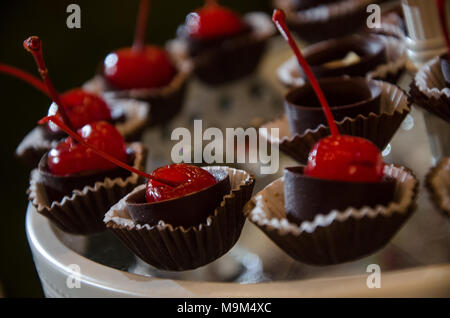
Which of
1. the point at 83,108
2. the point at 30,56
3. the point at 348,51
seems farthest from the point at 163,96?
the point at 30,56

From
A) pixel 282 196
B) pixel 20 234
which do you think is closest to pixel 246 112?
pixel 282 196

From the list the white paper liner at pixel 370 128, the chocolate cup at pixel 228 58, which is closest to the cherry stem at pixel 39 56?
the white paper liner at pixel 370 128

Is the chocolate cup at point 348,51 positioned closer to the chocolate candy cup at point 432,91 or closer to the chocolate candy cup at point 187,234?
the chocolate candy cup at point 432,91

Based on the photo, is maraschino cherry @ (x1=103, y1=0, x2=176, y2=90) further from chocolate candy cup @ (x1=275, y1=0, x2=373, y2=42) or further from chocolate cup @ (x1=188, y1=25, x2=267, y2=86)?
chocolate candy cup @ (x1=275, y1=0, x2=373, y2=42)

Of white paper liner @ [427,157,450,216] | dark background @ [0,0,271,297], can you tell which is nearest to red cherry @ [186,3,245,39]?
white paper liner @ [427,157,450,216]

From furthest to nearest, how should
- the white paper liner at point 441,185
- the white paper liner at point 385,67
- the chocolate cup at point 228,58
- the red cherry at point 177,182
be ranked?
the chocolate cup at point 228,58, the white paper liner at point 385,67, the red cherry at point 177,182, the white paper liner at point 441,185

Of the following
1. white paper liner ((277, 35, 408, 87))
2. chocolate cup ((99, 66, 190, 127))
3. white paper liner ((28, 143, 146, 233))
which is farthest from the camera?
chocolate cup ((99, 66, 190, 127))

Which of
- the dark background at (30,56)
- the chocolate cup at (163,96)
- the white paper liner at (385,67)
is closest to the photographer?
the white paper liner at (385,67)

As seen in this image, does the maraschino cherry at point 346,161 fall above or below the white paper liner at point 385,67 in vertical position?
below
